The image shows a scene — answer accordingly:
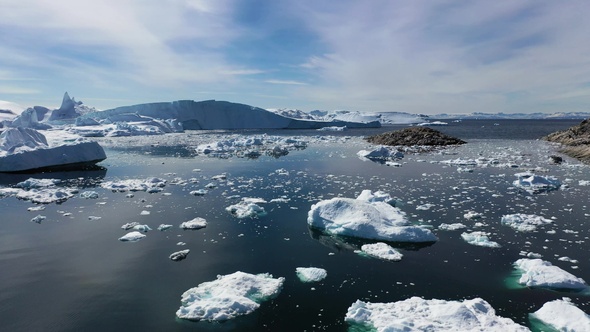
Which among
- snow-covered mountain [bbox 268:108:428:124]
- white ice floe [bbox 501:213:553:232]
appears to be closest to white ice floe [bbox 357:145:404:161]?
white ice floe [bbox 501:213:553:232]

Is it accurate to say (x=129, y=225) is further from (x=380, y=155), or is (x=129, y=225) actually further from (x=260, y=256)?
(x=380, y=155)

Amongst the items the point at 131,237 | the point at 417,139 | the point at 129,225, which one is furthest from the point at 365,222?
the point at 417,139

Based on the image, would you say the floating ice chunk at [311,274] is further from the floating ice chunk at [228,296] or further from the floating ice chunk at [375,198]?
the floating ice chunk at [375,198]

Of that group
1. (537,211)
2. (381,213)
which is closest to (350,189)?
(381,213)

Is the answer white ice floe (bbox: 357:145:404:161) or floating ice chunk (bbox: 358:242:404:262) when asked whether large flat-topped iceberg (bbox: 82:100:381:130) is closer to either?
white ice floe (bbox: 357:145:404:161)

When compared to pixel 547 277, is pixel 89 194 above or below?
above

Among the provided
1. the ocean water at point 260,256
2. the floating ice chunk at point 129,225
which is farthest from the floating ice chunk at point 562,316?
the floating ice chunk at point 129,225
